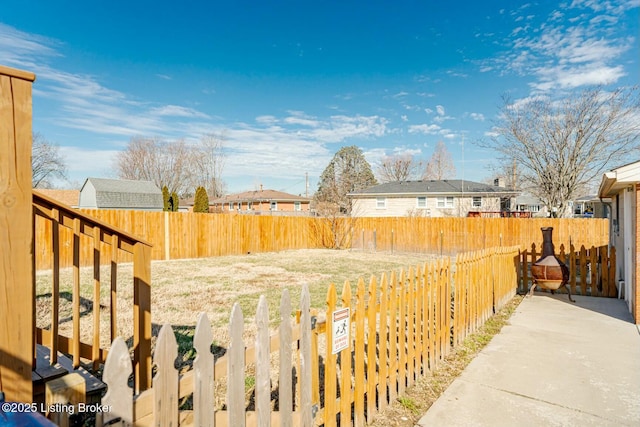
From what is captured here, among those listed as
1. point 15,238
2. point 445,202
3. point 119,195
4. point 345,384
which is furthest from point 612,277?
point 119,195

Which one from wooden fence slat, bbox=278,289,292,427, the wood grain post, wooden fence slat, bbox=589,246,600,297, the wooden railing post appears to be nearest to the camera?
the wood grain post

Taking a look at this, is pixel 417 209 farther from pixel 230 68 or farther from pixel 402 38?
pixel 230 68

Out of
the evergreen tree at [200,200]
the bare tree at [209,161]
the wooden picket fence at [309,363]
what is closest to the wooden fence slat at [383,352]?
the wooden picket fence at [309,363]

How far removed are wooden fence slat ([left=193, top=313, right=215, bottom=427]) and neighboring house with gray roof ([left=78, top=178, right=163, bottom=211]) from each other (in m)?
34.0

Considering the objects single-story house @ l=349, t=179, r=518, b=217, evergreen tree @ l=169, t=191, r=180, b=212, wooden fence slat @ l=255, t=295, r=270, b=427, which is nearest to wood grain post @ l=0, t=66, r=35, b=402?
wooden fence slat @ l=255, t=295, r=270, b=427

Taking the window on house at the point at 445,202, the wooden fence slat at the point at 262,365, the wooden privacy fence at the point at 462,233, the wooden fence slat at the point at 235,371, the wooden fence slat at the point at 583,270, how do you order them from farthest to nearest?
1. the window on house at the point at 445,202
2. the wooden privacy fence at the point at 462,233
3. the wooden fence slat at the point at 583,270
4. the wooden fence slat at the point at 262,365
5. the wooden fence slat at the point at 235,371

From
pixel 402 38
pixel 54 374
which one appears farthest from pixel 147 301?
pixel 402 38

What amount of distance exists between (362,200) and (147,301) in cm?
2766

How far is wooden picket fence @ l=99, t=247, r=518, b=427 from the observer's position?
4.36 ft

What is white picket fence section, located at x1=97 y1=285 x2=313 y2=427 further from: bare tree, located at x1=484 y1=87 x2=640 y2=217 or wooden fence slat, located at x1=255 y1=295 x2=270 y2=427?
bare tree, located at x1=484 y1=87 x2=640 y2=217

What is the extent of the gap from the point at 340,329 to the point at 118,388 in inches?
60.4

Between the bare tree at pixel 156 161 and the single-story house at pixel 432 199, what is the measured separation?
23.2 meters

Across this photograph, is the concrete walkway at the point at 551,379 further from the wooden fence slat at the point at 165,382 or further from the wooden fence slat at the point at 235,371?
the wooden fence slat at the point at 165,382

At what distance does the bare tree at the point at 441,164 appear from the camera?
4431 centimetres
